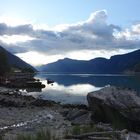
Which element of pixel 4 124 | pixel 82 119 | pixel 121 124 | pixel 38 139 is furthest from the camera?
pixel 82 119

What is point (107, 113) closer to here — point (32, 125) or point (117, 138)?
point (32, 125)

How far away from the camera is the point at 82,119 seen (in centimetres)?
3136

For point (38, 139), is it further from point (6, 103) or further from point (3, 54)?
point (3, 54)

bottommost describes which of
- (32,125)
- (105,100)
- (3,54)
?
(32,125)

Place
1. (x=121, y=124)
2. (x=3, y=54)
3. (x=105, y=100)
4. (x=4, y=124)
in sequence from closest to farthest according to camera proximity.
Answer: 1. (x=121, y=124)
2. (x=105, y=100)
3. (x=4, y=124)
4. (x=3, y=54)

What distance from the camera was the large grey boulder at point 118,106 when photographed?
26094 mm

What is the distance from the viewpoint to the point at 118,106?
26438 millimetres

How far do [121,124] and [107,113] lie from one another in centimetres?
300

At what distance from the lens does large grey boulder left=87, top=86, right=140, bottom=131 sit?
85.6 feet

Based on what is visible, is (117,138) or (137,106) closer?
(117,138)

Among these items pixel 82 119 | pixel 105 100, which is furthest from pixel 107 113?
pixel 82 119

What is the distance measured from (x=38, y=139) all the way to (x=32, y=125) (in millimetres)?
11896

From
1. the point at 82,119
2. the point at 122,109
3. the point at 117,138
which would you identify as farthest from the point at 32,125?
the point at 117,138

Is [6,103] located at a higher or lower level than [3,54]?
lower
